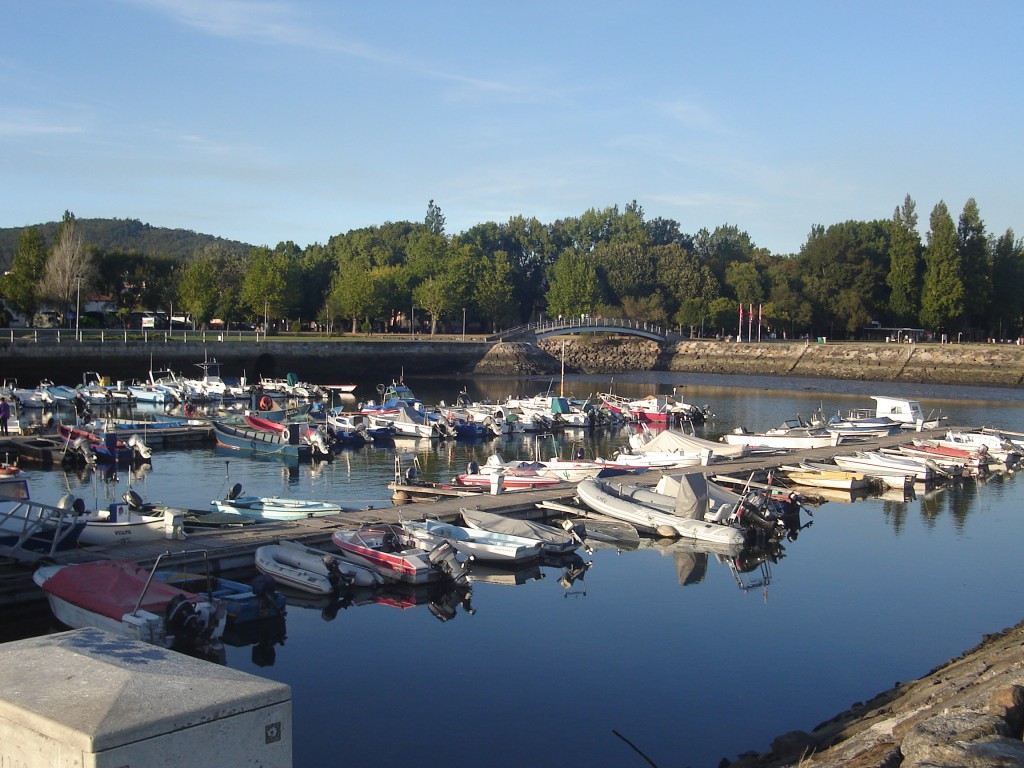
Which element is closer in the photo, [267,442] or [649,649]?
[649,649]

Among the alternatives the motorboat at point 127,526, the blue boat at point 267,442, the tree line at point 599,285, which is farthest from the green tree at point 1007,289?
the motorboat at point 127,526

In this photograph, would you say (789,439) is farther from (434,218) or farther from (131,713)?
(434,218)

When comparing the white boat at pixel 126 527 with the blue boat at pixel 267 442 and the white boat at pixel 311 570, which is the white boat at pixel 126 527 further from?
the blue boat at pixel 267 442

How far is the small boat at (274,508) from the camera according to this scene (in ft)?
82.0

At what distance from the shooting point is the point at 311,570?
66.1 feet

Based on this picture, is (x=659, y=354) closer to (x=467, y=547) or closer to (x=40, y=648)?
(x=467, y=547)

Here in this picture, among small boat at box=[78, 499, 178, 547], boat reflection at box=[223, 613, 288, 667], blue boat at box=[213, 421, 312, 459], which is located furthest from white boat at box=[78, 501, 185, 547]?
blue boat at box=[213, 421, 312, 459]

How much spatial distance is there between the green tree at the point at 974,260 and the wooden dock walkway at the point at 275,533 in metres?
85.1

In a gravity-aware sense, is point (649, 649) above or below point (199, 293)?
below

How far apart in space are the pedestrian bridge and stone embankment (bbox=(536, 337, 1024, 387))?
145cm

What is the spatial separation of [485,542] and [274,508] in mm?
5844

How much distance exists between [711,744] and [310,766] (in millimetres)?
5515

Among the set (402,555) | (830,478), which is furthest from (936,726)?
(830,478)

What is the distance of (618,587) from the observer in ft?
71.2
